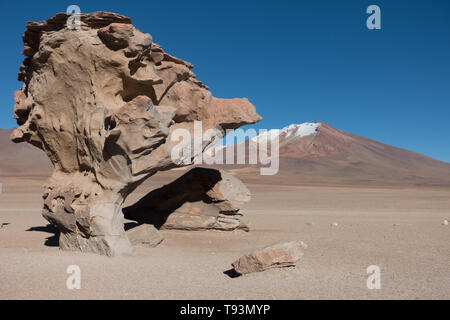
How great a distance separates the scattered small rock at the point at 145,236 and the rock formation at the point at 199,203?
2.43 metres

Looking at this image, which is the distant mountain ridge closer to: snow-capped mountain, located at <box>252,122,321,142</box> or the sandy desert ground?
snow-capped mountain, located at <box>252,122,321,142</box>

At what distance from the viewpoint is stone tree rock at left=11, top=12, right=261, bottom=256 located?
9727 millimetres

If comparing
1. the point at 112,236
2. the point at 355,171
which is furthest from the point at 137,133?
the point at 355,171

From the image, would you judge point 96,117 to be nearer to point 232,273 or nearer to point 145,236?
point 145,236

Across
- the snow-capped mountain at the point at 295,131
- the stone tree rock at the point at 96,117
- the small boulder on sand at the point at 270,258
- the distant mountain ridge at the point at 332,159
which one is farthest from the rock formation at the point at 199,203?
the snow-capped mountain at the point at 295,131

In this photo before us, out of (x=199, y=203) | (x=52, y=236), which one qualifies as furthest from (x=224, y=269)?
(x=52, y=236)

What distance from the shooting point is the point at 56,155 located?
1173 centimetres

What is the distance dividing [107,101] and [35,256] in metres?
4.15

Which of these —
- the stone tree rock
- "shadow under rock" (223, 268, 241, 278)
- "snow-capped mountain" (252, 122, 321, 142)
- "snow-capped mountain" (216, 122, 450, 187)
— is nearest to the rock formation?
the stone tree rock

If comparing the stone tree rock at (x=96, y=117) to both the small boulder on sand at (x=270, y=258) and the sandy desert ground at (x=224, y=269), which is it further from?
the small boulder on sand at (x=270, y=258)

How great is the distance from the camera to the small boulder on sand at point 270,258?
7840mm

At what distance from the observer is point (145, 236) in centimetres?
1155
